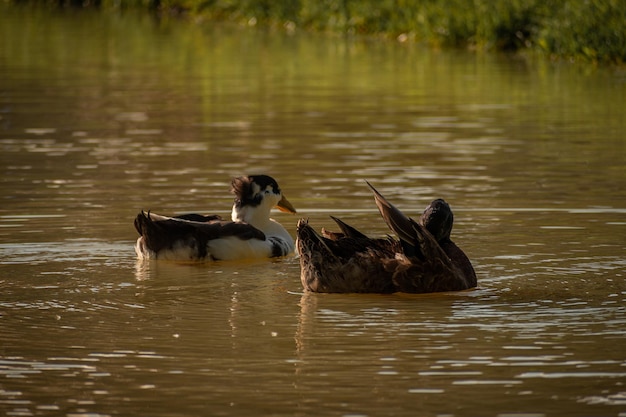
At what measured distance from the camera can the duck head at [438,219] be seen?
10.5 meters

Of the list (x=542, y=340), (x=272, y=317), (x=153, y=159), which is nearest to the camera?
(x=542, y=340)

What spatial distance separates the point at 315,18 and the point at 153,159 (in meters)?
22.2

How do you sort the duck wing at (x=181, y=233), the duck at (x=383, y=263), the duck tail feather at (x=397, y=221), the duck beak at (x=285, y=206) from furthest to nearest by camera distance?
1. the duck beak at (x=285, y=206)
2. the duck wing at (x=181, y=233)
3. the duck at (x=383, y=263)
4. the duck tail feather at (x=397, y=221)

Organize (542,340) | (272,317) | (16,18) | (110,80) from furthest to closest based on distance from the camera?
(16,18)
(110,80)
(272,317)
(542,340)

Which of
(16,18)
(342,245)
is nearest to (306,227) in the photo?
(342,245)

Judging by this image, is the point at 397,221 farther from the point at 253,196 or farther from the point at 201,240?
the point at 253,196

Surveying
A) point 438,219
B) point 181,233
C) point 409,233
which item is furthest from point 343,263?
point 181,233

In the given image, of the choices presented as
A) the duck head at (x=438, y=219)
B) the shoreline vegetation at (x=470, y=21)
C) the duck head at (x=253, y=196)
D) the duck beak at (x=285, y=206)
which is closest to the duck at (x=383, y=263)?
the duck head at (x=438, y=219)

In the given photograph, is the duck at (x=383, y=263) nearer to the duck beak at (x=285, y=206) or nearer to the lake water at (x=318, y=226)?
the lake water at (x=318, y=226)

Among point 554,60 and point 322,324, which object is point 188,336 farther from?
point 554,60

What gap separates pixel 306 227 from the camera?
10445mm

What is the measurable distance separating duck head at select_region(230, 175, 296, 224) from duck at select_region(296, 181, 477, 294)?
216 cm

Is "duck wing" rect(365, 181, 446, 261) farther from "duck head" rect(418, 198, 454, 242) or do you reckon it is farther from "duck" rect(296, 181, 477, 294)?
"duck head" rect(418, 198, 454, 242)

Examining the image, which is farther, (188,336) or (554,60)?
(554,60)
